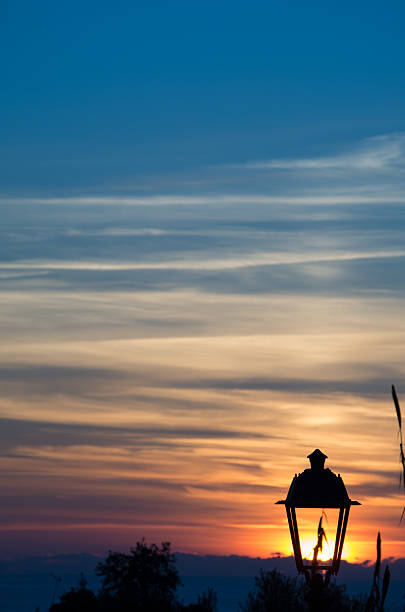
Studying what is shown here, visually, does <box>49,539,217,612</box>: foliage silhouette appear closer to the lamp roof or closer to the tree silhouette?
the tree silhouette

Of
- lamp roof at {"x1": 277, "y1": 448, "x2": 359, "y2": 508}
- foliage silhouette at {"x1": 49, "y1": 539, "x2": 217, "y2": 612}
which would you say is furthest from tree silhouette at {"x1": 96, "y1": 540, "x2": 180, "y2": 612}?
lamp roof at {"x1": 277, "y1": 448, "x2": 359, "y2": 508}

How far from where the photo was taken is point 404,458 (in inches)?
249

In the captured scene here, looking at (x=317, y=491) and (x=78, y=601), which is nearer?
(x=317, y=491)

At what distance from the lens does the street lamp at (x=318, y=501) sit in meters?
11.5

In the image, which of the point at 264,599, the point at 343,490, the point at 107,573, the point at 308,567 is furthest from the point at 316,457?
the point at 107,573

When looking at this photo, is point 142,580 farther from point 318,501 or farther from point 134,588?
point 318,501

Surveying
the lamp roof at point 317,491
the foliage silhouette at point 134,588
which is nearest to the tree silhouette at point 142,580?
the foliage silhouette at point 134,588

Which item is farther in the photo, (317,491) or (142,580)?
(142,580)

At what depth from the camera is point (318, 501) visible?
11711 mm

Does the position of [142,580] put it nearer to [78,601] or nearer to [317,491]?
[78,601]

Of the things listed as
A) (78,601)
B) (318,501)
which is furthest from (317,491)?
(78,601)

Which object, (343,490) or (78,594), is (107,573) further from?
(343,490)

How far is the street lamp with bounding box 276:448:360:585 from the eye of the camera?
37.6ft

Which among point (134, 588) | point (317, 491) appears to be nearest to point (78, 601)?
point (134, 588)
